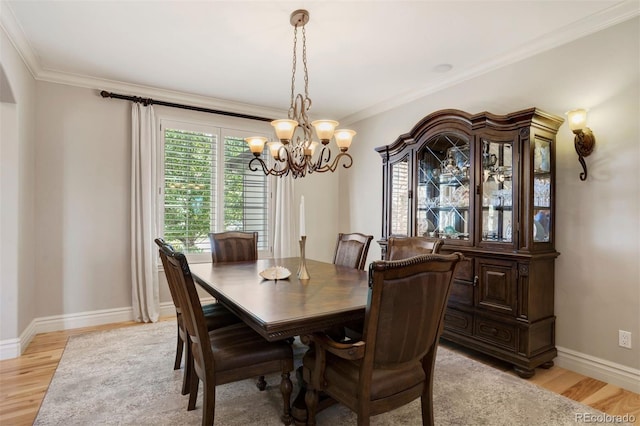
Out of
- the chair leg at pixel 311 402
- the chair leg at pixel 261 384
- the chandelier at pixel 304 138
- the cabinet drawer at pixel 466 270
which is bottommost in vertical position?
the chair leg at pixel 261 384

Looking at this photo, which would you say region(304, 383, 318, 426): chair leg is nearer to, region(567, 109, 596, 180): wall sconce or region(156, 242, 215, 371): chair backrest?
region(156, 242, 215, 371): chair backrest

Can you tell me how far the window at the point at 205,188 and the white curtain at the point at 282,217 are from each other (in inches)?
6.2

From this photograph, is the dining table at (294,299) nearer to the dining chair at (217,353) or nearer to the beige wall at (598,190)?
the dining chair at (217,353)

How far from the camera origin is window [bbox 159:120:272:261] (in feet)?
13.6

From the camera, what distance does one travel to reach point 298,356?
9.52 ft

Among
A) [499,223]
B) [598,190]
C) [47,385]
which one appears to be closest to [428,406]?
[499,223]

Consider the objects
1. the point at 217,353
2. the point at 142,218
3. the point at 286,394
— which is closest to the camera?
the point at 217,353

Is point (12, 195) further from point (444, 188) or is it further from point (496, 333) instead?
point (496, 333)

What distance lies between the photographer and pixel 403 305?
1.49m

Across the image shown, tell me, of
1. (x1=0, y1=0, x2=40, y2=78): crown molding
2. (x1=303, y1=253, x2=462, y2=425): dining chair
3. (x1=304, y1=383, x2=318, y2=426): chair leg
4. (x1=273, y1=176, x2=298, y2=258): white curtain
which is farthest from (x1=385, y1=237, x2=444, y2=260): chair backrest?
(x1=0, y1=0, x2=40, y2=78): crown molding

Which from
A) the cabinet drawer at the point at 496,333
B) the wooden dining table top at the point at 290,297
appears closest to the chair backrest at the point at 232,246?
the wooden dining table top at the point at 290,297

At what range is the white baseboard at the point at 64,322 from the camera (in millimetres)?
2896

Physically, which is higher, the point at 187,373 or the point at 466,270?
the point at 466,270

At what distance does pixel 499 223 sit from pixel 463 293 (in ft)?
2.24
